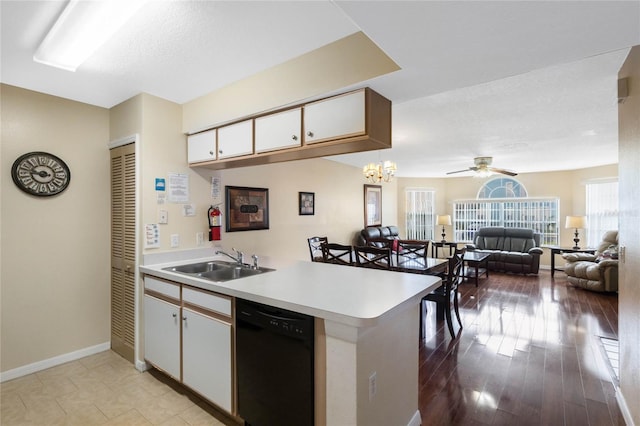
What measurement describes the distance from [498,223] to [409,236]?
92.5 inches

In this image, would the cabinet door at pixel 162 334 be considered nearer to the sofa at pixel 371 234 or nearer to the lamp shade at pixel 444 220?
the sofa at pixel 371 234

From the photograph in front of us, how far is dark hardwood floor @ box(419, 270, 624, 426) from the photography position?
2139 millimetres

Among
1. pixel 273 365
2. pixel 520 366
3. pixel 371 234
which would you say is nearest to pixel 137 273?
pixel 273 365

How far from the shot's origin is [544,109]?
124 inches

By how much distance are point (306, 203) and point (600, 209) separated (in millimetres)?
6599

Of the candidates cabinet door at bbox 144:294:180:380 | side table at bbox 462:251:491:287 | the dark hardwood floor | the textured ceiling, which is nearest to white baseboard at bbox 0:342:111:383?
cabinet door at bbox 144:294:180:380

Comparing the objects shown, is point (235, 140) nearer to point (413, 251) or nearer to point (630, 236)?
point (413, 251)

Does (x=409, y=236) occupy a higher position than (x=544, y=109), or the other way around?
(x=544, y=109)

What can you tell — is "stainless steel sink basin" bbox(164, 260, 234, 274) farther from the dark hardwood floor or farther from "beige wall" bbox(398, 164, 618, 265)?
"beige wall" bbox(398, 164, 618, 265)

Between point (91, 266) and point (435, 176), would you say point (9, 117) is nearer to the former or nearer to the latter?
point (91, 266)

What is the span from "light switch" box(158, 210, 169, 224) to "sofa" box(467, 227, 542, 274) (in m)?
6.46

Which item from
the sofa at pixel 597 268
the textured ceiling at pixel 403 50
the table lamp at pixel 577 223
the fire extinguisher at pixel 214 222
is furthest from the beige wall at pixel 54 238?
the table lamp at pixel 577 223

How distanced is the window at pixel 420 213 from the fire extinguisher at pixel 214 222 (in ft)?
22.7

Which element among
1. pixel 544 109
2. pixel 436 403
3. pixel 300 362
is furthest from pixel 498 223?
pixel 300 362
